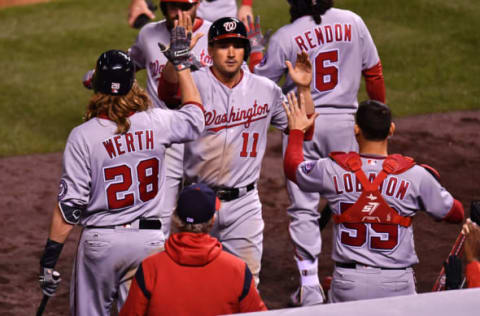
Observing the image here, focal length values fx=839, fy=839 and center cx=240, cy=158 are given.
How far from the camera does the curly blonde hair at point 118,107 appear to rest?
14.8ft

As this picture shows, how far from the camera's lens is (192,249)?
362cm

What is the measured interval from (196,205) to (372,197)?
1.06m

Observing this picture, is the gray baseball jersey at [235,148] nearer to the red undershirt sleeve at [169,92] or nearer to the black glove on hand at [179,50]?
the red undershirt sleeve at [169,92]

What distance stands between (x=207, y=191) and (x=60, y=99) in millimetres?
7803

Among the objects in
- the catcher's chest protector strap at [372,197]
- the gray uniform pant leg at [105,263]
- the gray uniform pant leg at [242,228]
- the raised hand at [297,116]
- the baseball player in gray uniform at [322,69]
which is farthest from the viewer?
the baseball player in gray uniform at [322,69]

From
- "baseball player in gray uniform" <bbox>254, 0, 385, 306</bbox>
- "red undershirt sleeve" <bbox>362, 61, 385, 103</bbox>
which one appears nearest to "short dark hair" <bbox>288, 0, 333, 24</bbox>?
"baseball player in gray uniform" <bbox>254, 0, 385, 306</bbox>

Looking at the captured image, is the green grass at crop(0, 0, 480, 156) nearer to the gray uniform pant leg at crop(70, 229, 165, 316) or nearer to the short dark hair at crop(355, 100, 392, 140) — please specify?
the gray uniform pant leg at crop(70, 229, 165, 316)

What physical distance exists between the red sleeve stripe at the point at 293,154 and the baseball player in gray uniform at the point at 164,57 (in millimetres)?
1470

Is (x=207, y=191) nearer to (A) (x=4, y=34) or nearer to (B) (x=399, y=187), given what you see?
(B) (x=399, y=187)

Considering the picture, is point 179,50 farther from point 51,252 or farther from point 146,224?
point 51,252

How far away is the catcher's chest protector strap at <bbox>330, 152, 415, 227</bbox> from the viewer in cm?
430

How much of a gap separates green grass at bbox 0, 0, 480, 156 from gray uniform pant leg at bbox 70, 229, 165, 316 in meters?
5.28

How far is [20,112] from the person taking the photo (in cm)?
1080

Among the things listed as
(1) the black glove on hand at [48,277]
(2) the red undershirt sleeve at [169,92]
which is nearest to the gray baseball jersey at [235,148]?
(2) the red undershirt sleeve at [169,92]
